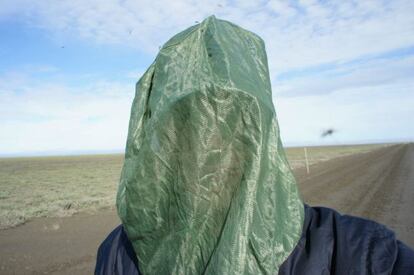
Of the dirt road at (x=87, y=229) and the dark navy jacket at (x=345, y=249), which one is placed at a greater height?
the dark navy jacket at (x=345, y=249)

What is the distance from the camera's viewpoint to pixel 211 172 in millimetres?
1224

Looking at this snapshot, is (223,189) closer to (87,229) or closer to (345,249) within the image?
(345,249)

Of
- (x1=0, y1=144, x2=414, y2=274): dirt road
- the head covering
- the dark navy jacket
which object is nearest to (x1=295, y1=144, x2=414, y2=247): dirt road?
(x1=0, y1=144, x2=414, y2=274): dirt road

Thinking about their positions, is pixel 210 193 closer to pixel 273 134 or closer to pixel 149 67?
pixel 273 134

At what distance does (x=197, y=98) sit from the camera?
3.84ft

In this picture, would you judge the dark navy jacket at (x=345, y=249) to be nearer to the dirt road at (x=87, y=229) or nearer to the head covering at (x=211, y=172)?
the head covering at (x=211, y=172)

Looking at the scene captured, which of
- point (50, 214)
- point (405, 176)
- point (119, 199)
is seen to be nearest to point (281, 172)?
point (119, 199)

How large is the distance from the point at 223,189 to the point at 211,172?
63mm

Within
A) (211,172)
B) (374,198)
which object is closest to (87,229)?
(374,198)

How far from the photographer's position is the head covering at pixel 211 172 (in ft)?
3.76

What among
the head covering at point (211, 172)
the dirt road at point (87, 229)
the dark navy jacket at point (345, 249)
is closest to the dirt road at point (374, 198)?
the dirt road at point (87, 229)

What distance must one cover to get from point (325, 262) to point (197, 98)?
626 mm

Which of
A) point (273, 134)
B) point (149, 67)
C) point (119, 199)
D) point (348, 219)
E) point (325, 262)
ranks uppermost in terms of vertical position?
point (149, 67)

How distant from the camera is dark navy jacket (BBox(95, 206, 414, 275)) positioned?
117 centimetres
